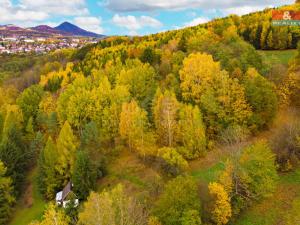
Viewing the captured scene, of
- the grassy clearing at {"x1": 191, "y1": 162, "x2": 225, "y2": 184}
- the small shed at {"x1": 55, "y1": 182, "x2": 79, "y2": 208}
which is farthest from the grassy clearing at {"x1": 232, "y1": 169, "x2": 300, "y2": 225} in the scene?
the small shed at {"x1": 55, "y1": 182, "x2": 79, "y2": 208}

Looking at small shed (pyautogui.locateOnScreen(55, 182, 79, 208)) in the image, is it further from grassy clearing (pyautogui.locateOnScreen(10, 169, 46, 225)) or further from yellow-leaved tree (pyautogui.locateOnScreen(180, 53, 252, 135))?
yellow-leaved tree (pyautogui.locateOnScreen(180, 53, 252, 135))

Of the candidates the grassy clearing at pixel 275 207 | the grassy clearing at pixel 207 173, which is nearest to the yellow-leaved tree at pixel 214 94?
the grassy clearing at pixel 207 173

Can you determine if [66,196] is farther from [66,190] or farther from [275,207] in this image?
[275,207]

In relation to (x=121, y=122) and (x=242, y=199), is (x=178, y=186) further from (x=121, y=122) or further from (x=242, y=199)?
(x=121, y=122)

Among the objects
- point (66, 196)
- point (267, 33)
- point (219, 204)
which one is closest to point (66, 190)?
point (66, 196)

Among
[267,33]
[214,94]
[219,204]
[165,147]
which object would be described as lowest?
[219,204]

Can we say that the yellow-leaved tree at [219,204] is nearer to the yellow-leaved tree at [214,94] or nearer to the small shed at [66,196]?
the small shed at [66,196]
